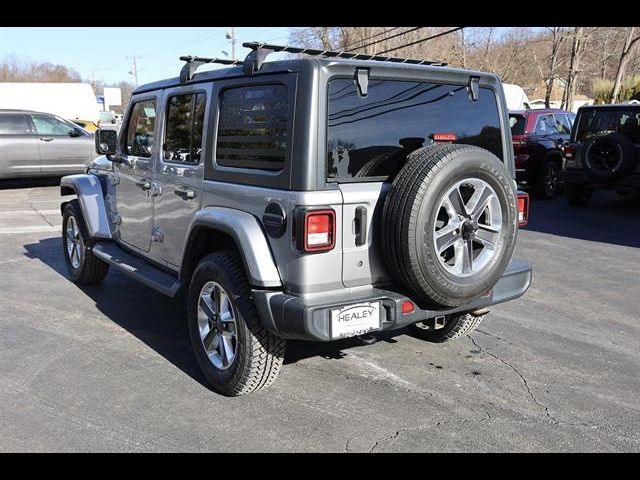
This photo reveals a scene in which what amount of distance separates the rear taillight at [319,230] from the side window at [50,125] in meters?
12.5

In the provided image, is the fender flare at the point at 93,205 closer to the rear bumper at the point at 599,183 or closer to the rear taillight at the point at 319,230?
the rear taillight at the point at 319,230

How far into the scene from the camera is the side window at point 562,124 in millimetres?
13046

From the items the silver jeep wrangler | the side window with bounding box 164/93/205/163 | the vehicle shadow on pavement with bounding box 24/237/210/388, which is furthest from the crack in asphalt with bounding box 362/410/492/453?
the side window with bounding box 164/93/205/163

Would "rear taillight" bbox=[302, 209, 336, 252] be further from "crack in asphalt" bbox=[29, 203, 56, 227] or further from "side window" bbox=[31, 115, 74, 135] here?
"side window" bbox=[31, 115, 74, 135]

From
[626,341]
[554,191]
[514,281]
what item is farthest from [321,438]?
[554,191]

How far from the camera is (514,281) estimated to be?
3791mm

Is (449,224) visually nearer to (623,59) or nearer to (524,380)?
(524,380)

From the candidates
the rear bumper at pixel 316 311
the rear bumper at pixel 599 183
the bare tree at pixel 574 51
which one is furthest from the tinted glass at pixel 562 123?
the bare tree at pixel 574 51

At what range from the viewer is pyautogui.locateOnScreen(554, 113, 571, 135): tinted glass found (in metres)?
13.0

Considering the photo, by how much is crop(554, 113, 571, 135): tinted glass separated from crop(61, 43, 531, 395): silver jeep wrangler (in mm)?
10101

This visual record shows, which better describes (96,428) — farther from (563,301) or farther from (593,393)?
(563,301)

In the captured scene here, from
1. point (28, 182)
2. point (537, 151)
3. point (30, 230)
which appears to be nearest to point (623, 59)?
point (537, 151)

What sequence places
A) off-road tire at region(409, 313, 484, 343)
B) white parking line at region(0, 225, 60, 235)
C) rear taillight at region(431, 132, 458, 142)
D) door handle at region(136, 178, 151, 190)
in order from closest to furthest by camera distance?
rear taillight at region(431, 132, 458, 142)
off-road tire at region(409, 313, 484, 343)
door handle at region(136, 178, 151, 190)
white parking line at region(0, 225, 60, 235)
